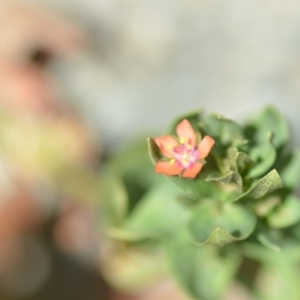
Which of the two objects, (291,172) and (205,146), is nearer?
(205,146)

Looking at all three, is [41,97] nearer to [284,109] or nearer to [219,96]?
[219,96]

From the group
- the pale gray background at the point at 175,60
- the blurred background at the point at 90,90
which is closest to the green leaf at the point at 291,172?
the blurred background at the point at 90,90

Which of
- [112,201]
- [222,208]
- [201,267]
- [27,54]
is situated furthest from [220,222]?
[27,54]

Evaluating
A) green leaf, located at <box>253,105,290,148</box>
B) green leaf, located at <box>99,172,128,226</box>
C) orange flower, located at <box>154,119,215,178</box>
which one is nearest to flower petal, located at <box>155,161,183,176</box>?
orange flower, located at <box>154,119,215,178</box>

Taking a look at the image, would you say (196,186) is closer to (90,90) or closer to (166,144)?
(166,144)

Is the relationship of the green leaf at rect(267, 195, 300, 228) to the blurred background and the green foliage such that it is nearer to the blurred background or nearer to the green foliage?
the green foliage

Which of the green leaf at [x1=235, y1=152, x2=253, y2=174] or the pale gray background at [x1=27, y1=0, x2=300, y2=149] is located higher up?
the green leaf at [x1=235, y1=152, x2=253, y2=174]
